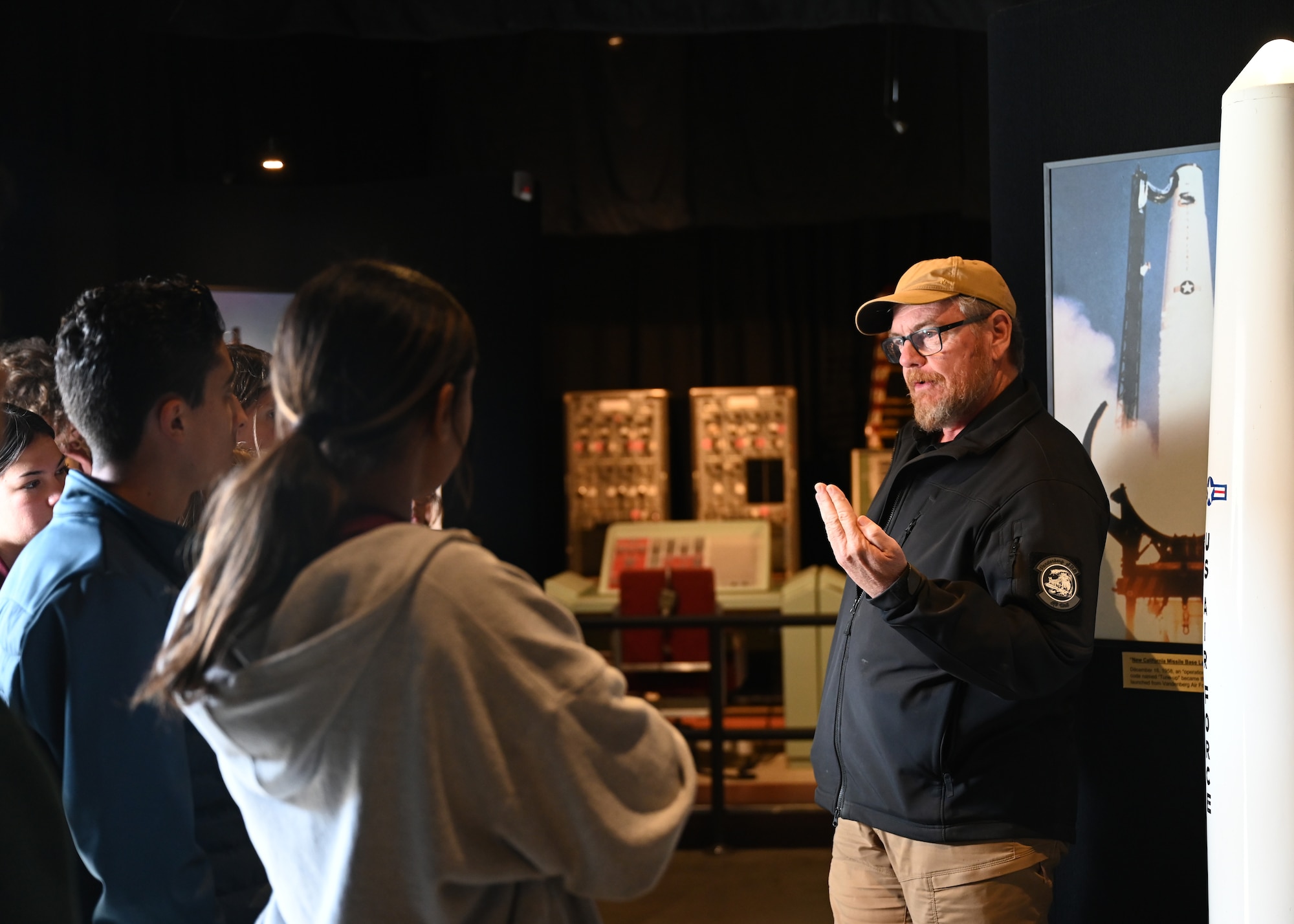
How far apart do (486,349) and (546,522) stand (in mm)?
3494

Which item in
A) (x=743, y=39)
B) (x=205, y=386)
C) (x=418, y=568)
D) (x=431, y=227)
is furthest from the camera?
(x=743, y=39)

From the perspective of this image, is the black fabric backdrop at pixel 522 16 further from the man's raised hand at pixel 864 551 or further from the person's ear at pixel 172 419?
the person's ear at pixel 172 419

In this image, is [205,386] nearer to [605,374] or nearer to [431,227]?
[431,227]

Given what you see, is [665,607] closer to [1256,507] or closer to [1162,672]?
[1162,672]

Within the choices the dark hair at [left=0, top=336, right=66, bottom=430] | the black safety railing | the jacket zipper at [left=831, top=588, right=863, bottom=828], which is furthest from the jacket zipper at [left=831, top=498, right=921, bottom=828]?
the black safety railing

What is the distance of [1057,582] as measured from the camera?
1.99 m

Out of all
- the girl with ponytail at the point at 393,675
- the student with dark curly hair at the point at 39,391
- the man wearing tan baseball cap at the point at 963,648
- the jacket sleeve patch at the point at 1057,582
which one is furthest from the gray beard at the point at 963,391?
the student with dark curly hair at the point at 39,391

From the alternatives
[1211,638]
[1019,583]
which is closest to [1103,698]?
[1211,638]

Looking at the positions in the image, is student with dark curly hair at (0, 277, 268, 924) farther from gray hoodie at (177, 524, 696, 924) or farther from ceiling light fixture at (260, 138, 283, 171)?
ceiling light fixture at (260, 138, 283, 171)

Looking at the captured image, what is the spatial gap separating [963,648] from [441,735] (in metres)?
1.18

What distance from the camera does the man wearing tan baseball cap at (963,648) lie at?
1.95m

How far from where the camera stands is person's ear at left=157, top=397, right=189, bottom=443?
154cm

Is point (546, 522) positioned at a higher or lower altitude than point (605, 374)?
lower

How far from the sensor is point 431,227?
5.52m
